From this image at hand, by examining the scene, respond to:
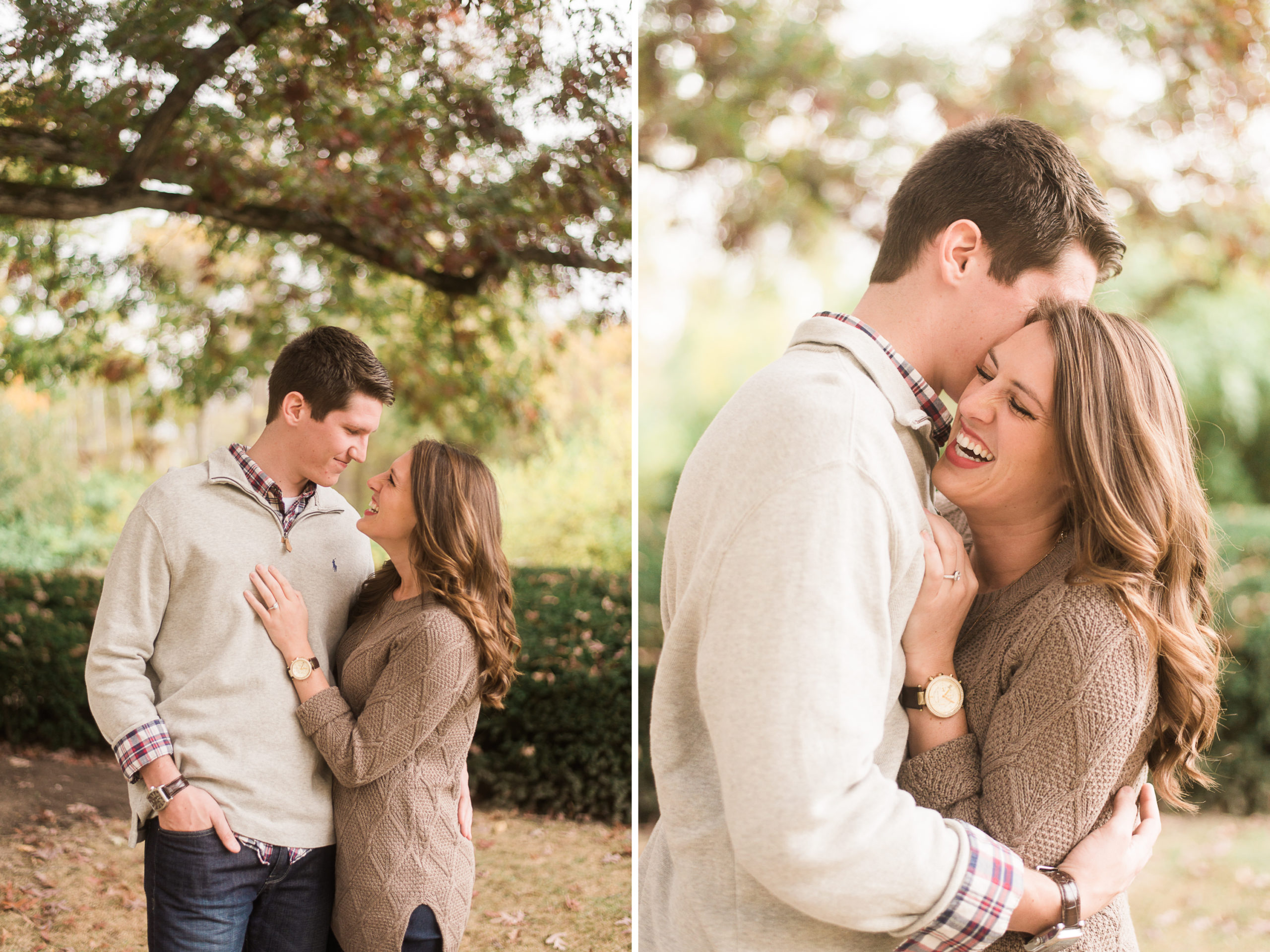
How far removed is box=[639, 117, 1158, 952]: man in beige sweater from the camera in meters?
1.02

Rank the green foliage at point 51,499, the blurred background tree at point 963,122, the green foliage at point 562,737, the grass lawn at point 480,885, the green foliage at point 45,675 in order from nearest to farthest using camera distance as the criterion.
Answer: the grass lawn at point 480,885 → the green foliage at point 45,675 → the green foliage at point 562,737 → the green foliage at point 51,499 → the blurred background tree at point 963,122

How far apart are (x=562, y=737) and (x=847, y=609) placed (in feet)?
12.2

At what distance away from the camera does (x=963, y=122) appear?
628cm

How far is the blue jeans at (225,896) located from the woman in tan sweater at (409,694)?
0.23ft

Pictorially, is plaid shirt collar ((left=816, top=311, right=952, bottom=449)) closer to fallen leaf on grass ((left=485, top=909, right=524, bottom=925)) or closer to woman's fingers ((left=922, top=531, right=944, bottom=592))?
woman's fingers ((left=922, top=531, right=944, bottom=592))

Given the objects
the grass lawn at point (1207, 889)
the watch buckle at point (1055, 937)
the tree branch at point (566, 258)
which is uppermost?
the tree branch at point (566, 258)

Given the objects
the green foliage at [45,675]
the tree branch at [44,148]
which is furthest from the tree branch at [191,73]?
the green foliage at [45,675]

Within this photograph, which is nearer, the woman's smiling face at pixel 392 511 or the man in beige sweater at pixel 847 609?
the man in beige sweater at pixel 847 609

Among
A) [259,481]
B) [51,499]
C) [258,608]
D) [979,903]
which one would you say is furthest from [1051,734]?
[51,499]

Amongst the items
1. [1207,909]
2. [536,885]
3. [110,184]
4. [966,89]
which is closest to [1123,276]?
[966,89]

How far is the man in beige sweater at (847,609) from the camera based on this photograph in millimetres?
1019

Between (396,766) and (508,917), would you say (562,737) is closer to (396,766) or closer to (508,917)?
(508,917)

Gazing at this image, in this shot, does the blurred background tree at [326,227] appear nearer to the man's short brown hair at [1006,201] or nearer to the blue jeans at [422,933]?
the man's short brown hair at [1006,201]

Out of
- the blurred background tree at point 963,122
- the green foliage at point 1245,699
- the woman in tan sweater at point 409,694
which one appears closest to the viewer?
the woman in tan sweater at point 409,694
